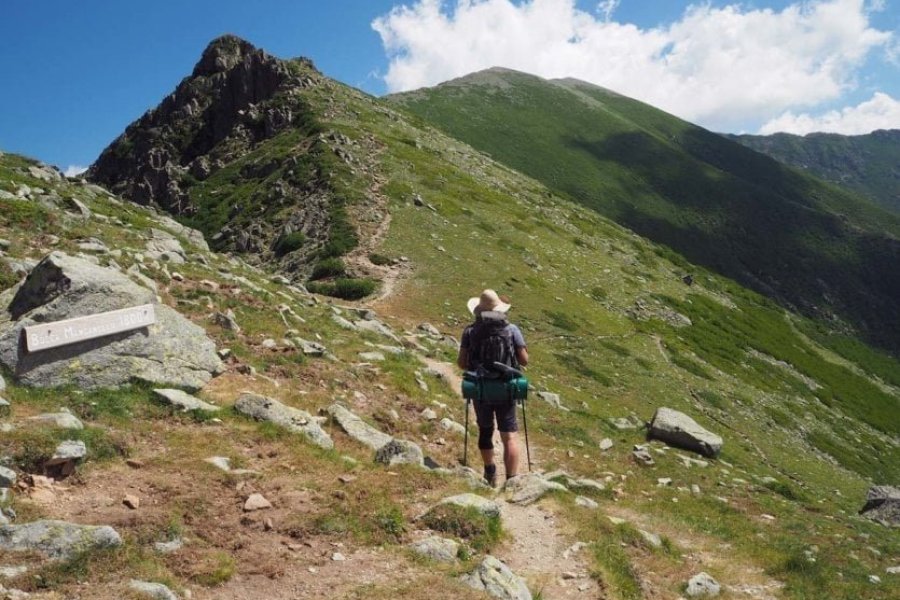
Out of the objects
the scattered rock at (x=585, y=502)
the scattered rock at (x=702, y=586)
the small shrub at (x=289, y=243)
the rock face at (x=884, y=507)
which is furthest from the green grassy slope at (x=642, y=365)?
the small shrub at (x=289, y=243)

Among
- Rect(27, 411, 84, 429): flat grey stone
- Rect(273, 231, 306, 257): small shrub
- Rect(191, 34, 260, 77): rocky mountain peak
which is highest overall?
Rect(191, 34, 260, 77): rocky mountain peak

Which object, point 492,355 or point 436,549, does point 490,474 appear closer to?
point 492,355

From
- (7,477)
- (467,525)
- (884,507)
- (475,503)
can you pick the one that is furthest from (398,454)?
(884,507)

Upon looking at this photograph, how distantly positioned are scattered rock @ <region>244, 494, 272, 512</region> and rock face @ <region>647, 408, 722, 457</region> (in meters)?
17.9

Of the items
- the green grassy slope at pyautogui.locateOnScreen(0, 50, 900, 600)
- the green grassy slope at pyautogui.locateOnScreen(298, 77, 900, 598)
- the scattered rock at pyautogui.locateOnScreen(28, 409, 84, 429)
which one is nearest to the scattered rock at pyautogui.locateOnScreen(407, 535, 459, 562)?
the green grassy slope at pyautogui.locateOnScreen(0, 50, 900, 600)

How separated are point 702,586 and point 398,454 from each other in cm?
597

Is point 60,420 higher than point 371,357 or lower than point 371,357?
lower

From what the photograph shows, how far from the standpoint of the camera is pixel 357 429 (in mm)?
13500

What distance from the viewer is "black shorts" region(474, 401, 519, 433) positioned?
12.6 metres

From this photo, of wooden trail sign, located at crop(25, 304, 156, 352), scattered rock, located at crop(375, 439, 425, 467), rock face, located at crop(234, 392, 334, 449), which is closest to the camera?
wooden trail sign, located at crop(25, 304, 156, 352)

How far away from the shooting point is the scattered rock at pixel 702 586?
9.87 meters

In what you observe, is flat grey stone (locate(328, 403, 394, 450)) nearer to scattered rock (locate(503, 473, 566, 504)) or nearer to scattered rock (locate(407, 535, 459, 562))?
scattered rock (locate(503, 473, 566, 504))

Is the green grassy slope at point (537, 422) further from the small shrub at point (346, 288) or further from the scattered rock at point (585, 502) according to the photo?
the small shrub at point (346, 288)

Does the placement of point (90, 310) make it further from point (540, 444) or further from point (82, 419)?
point (540, 444)
